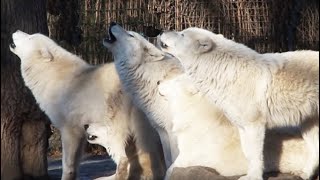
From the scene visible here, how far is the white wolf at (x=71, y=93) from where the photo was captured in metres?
8.51

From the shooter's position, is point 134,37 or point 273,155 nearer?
point 273,155

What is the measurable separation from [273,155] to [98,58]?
5035mm

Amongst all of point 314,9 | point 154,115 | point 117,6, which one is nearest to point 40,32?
point 154,115

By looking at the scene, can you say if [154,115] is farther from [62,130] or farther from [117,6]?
[117,6]

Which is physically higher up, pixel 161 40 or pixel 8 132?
pixel 161 40

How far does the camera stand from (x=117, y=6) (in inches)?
454

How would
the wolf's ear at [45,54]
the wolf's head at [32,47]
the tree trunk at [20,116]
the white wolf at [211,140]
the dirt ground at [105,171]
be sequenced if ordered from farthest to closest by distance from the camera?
the wolf's ear at [45,54] < the wolf's head at [32,47] < the tree trunk at [20,116] < the white wolf at [211,140] < the dirt ground at [105,171]

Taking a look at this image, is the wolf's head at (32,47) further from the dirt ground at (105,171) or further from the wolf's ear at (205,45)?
the wolf's ear at (205,45)

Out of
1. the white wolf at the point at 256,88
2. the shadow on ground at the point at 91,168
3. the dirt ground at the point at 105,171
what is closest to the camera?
the white wolf at the point at 256,88

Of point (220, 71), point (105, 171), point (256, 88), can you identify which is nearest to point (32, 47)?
point (105, 171)

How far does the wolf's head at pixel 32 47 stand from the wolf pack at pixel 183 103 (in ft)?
0.04

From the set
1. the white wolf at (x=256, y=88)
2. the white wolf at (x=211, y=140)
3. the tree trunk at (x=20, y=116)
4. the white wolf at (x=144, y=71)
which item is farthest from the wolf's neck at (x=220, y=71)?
the tree trunk at (x=20, y=116)

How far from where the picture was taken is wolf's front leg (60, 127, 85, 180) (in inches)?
335

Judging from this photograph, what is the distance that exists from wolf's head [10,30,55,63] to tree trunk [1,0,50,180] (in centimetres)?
10
